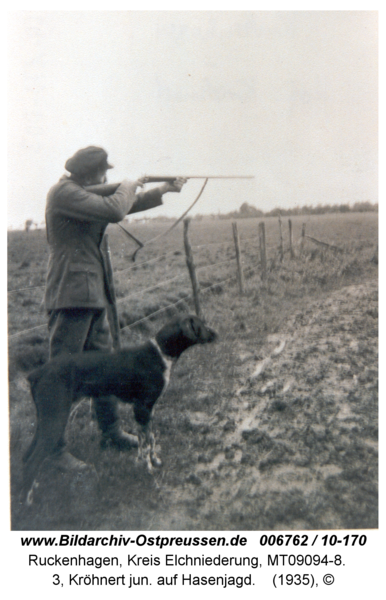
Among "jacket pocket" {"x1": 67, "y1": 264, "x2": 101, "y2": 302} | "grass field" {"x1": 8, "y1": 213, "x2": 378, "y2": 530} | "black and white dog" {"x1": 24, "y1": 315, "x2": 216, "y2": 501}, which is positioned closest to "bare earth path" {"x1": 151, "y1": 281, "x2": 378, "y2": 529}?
"grass field" {"x1": 8, "y1": 213, "x2": 378, "y2": 530}

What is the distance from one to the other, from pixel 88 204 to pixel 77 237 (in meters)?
0.30

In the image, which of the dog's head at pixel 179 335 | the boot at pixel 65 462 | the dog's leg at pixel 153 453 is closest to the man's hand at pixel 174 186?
the dog's head at pixel 179 335

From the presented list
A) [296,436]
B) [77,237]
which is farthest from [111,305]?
[296,436]

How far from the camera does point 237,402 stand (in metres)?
3.93

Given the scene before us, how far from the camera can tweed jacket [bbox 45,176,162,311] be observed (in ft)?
10.6

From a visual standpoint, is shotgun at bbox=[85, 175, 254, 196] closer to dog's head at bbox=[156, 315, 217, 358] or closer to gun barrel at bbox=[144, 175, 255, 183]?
gun barrel at bbox=[144, 175, 255, 183]

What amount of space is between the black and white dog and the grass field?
0.33 m

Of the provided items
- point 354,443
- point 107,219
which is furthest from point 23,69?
point 354,443

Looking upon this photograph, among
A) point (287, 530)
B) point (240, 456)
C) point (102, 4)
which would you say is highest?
point (102, 4)

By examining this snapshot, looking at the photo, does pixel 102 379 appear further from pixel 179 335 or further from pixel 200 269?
pixel 200 269

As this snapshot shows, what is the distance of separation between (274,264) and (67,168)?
272cm

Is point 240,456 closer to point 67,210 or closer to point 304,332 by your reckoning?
point 304,332

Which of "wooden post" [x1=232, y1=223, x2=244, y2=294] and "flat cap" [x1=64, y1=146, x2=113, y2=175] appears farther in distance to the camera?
"wooden post" [x1=232, y1=223, x2=244, y2=294]

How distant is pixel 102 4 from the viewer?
12.6 ft
